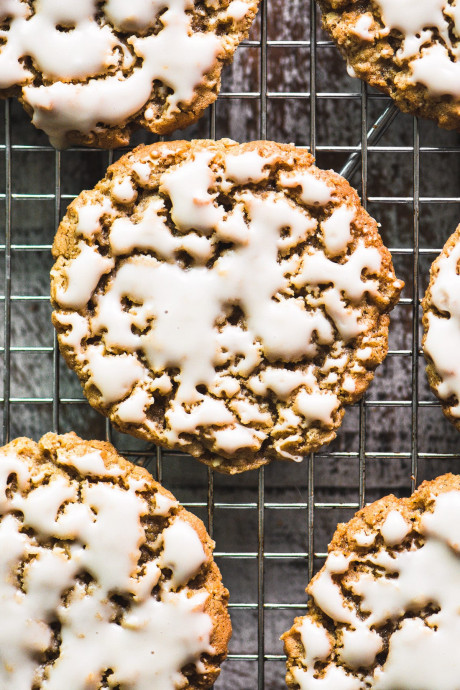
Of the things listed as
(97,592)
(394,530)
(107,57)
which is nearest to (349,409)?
(394,530)

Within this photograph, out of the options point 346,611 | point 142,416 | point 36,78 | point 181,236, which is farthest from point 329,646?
point 36,78

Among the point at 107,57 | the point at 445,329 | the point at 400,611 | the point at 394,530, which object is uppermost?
the point at 107,57

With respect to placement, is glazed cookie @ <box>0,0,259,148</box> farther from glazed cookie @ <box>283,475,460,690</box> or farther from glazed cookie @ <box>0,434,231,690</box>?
glazed cookie @ <box>283,475,460,690</box>

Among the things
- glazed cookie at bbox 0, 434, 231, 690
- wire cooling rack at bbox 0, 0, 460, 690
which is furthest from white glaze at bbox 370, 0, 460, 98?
glazed cookie at bbox 0, 434, 231, 690

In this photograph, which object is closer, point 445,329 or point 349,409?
point 445,329

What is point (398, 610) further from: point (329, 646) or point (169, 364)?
point (169, 364)

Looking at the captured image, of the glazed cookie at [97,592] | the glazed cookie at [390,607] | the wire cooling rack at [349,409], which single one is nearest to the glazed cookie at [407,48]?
the wire cooling rack at [349,409]

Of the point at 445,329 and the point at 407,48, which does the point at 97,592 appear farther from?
the point at 407,48
